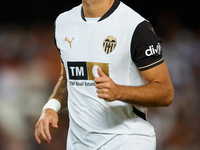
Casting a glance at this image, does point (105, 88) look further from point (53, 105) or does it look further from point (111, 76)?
point (53, 105)

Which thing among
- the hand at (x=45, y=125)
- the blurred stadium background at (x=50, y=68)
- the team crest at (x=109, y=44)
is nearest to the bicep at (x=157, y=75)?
the team crest at (x=109, y=44)

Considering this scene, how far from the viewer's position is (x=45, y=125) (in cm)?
191

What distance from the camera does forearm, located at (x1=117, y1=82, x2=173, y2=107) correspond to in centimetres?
168

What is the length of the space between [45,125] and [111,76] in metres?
0.44

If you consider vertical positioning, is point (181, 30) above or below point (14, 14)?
below

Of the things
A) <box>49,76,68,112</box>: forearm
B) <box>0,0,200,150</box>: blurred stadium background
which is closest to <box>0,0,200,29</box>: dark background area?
<box>0,0,200,150</box>: blurred stadium background

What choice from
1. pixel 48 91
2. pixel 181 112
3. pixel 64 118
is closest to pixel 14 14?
pixel 48 91

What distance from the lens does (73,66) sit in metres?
2.04

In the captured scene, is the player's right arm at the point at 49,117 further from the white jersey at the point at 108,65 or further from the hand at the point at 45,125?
the white jersey at the point at 108,65

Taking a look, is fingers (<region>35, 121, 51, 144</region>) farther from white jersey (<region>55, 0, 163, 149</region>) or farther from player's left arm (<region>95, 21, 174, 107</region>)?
player's left arm (<region>95, 21, 174, 107</region>)

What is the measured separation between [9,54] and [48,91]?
83cm

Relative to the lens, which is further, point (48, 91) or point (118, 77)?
point (48, 91)

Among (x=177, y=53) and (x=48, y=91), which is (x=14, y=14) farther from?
(x=177, y=53)

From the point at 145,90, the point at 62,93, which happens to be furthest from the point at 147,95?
the point at 62,93
